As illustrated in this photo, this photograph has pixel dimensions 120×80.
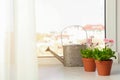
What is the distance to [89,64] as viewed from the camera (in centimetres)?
165

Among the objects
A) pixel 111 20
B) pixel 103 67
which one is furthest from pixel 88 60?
pixel 111 20

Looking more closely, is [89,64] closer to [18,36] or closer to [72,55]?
[72,55]

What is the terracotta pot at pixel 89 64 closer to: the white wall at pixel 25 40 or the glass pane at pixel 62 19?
the glass pane at pixel 62 19

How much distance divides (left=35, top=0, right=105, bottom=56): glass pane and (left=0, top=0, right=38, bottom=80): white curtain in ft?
1.77

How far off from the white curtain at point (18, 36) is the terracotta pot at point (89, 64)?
0.42 m

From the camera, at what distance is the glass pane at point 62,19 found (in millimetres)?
1918

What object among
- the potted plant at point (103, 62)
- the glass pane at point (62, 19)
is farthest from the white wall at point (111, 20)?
the potted plant at point (103, 62)

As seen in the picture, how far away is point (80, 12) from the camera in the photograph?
1.95 metres

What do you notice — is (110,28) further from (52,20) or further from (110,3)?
(52,20)

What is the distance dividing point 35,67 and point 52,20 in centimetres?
63

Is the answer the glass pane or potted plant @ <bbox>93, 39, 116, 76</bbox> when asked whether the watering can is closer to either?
the glass pane

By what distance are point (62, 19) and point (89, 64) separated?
1.50ft

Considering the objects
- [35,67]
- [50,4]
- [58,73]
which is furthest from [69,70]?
[50,4]

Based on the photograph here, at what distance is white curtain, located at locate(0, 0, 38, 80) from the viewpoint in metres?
1.35
